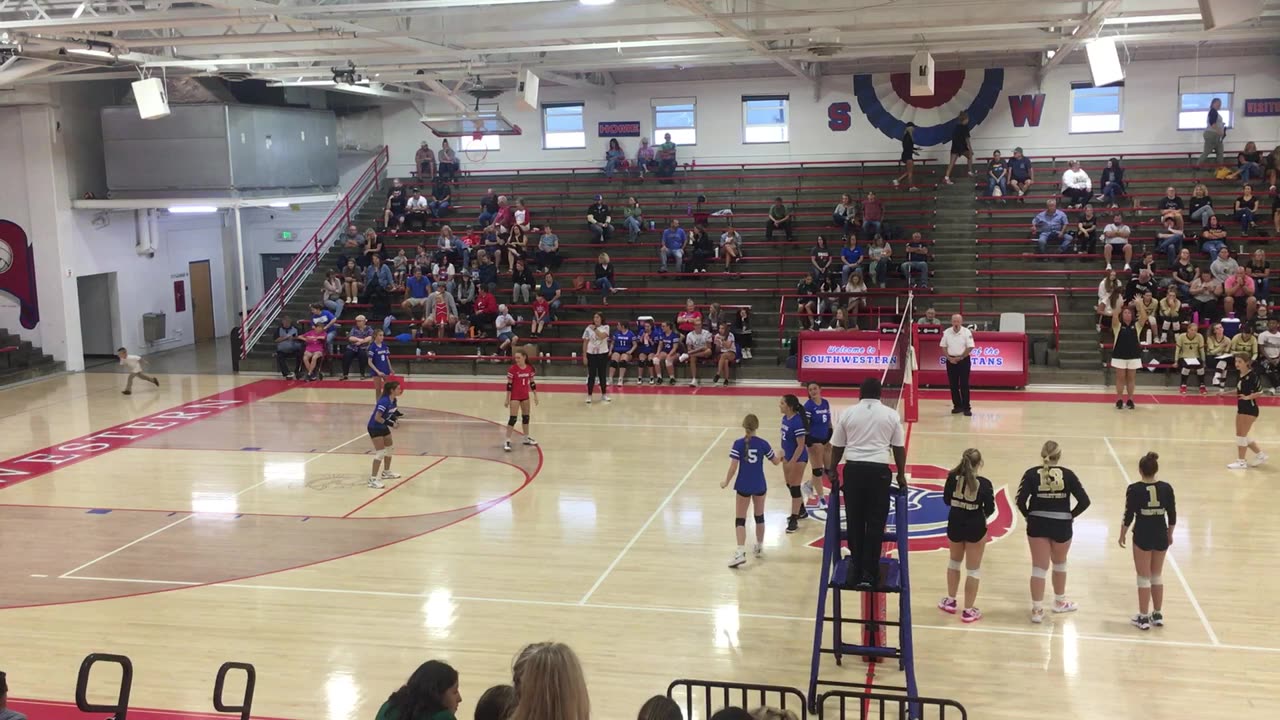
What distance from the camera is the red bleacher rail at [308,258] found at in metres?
26.5

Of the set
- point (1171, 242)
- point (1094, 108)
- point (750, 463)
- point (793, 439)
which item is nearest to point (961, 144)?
point (1094, 108)

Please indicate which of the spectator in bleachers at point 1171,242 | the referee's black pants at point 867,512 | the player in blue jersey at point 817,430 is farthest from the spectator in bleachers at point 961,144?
the referee's black pants at point 867,512

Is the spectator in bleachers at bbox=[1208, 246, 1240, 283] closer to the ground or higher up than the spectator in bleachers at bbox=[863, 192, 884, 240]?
closer to the ground

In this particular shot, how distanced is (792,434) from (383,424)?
5485mm

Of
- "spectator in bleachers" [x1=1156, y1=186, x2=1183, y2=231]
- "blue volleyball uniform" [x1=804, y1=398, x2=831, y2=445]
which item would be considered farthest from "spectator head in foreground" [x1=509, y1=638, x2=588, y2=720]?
"spectator in bleachers" [x1=1156, y1=186, x2=1183, y2=231]

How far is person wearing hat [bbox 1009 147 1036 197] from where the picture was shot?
1035 inches

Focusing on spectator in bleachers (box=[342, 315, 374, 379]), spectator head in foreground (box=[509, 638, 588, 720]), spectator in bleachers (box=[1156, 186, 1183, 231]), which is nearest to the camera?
spectator head in foreground (box=[509, 638, 588, 720])

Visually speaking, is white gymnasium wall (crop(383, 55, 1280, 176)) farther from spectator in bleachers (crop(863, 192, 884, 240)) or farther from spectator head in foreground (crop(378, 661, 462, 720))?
spectator head in foreground (crop(378, 661, 462, 720))

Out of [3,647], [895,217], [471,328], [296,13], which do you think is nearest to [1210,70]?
[895,217]

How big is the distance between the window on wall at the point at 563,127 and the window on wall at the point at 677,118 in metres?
2.10

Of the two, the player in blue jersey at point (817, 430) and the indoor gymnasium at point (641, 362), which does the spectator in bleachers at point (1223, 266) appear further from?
the player in blue jersey at point (817, 430)

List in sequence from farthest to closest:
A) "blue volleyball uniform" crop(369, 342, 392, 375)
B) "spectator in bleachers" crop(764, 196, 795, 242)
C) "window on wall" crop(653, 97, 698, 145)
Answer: "window on wall" crop(653, 97, 698, 145) < "spectator in bleachers" crop(764, 196, 795, 242) < "blue volleyball uniform" crop(369, 342, 392, 375)

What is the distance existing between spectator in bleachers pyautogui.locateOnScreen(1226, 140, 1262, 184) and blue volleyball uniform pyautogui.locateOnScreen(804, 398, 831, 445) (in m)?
17.4

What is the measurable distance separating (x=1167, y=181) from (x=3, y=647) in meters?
25.1
